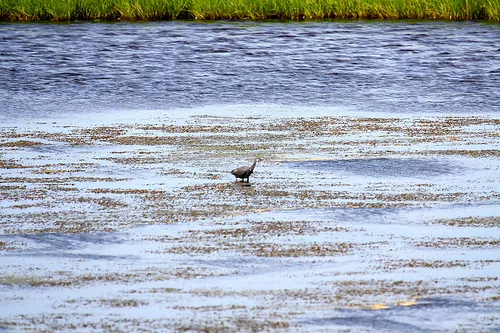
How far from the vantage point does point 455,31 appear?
34.2 metres

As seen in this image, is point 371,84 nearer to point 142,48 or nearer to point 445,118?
point 445,118

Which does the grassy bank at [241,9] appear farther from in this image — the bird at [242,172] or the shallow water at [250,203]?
the bird at [242,172]

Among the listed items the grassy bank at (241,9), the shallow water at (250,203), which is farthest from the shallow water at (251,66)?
the grassy bank at (241,9)

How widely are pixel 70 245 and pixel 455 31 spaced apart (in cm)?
2608

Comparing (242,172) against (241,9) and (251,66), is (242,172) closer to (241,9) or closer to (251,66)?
(251,66)

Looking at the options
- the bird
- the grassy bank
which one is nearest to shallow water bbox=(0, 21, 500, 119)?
the grassy bank

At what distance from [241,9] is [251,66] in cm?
875

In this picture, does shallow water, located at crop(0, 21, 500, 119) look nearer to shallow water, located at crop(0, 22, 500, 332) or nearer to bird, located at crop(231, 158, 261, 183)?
shallow water, located at crop(0, 22, 500, 332)

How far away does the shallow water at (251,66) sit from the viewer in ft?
74.4

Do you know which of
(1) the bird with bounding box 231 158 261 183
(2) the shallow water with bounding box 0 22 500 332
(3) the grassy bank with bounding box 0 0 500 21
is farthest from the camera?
(3) the grassy bank with bounding box 0 0 500 21

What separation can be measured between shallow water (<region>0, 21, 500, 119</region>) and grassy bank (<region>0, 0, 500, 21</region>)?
0.46 m

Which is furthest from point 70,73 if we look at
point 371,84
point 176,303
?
point 176,303

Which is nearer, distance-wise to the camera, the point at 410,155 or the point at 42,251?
the point at 42,251

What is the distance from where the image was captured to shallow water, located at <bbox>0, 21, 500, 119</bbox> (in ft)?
74.4
